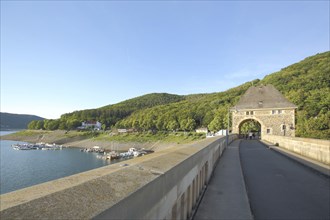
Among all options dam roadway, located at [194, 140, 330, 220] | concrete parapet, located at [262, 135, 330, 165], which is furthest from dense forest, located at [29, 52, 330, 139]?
dam roadway, located at [194, 140, 330, 220]

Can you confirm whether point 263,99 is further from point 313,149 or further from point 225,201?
point 225,201

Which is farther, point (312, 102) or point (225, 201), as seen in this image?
point (312, 102)

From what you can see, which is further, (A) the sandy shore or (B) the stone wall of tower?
(A) the sandy shore

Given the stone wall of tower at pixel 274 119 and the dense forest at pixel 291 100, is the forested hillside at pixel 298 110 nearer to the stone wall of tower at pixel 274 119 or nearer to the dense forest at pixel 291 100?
the dense forest at pixel 291 100

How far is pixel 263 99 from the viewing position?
4481cm

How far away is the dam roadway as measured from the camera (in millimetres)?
5621

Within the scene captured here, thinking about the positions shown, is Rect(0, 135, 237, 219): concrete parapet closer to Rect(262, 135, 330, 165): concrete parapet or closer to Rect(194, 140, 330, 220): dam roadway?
Rect(194, 140, 330, 220): dam roadway

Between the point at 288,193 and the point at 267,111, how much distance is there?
38105 millimetres

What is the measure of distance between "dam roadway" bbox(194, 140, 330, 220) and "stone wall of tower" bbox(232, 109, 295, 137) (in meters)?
33.7

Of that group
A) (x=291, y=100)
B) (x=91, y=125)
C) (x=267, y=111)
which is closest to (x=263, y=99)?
(x=267, y=111)

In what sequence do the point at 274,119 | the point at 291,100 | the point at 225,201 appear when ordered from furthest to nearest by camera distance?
the point at 291,100 → the point at 274,119 → the point at 225,201

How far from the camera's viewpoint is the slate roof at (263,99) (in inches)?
1694

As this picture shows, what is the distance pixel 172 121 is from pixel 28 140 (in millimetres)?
92392

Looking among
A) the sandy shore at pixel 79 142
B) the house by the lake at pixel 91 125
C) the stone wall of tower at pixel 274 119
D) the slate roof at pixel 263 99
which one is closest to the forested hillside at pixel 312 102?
the stone wall of tower at pixel 274 119
